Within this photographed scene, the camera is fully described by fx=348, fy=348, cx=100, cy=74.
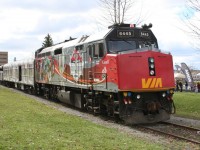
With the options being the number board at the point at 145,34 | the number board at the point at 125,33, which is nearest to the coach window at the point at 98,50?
the number board at the point at 125,33

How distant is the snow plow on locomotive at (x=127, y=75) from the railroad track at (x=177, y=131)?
36 centimetres

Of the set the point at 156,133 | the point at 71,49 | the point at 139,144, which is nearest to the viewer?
the point at 139,144

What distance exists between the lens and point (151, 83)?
13742 millimetres

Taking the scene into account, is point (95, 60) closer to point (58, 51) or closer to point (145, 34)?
point (145, 34)

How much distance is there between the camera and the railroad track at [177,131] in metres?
11.4

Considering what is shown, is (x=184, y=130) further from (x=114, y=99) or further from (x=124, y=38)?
(x=124, y=38)

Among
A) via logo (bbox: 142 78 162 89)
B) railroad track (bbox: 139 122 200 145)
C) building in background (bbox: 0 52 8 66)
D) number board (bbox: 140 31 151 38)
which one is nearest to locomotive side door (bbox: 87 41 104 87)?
number board (bbox: 140 31 151 38)

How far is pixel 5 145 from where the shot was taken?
850 cm

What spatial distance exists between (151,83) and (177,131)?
2135mm

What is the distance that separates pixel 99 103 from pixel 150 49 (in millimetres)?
3617

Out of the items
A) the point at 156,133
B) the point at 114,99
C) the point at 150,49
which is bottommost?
the point at 156,133

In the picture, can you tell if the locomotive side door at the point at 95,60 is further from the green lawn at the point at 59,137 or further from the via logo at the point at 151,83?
the green lawn at the point at 59,137

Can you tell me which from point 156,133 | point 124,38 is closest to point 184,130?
point 156,133

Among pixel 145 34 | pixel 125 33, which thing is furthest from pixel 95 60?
pixel 145 34
